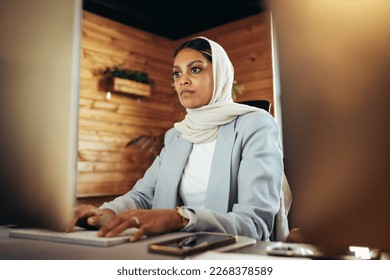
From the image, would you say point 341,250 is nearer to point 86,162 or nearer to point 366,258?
point 366,258

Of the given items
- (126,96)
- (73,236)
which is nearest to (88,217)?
(73,236)

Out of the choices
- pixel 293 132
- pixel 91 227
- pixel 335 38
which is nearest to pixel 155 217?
pixel 91 227

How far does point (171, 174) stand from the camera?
2.51 ft

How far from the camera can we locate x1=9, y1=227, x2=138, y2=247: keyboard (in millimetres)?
410

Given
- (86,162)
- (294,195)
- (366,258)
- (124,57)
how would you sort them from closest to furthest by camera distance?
1. (366,258)
2. (294,195)
3. (86,162)
4. (124,57)

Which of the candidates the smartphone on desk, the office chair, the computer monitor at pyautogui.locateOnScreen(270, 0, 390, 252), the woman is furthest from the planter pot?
the smartphone on desk

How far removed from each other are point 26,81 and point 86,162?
173 cm

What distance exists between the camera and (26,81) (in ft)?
1.67

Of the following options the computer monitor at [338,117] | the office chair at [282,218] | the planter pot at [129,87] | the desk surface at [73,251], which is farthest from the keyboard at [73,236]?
the planter pot at [129,87]

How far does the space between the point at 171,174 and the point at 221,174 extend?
0.13 meters

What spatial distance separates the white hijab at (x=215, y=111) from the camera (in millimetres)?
771

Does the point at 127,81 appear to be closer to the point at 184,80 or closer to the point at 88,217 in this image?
the point at 184,80

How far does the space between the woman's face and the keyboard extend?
42 centimetres

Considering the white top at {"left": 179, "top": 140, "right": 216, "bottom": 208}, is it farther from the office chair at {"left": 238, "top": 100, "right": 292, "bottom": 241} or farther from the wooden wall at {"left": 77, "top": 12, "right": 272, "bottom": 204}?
the wooden wall at {"left": 77, "top": 12, "right": 272, "bottom": 204}
